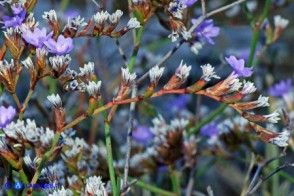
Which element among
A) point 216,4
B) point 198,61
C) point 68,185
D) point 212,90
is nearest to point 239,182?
point 198,61

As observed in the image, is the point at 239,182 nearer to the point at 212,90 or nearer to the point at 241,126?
the point at 241,126

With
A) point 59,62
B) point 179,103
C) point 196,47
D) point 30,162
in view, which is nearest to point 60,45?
point 59,62

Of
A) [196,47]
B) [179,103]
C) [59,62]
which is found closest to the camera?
[59,62]

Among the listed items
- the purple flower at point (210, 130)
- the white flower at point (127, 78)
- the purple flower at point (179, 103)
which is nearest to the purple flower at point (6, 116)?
the white flower at point (127, 78)

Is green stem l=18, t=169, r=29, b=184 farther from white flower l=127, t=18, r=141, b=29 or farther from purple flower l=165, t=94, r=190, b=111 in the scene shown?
purple flower l=165, t=94, r=190, b=111

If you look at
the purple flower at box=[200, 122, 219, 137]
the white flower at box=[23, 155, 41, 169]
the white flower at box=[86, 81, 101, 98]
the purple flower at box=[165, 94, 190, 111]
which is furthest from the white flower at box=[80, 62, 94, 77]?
the purple flower at box=[165, 94, 190, 111]

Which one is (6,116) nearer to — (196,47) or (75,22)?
(75,22)
